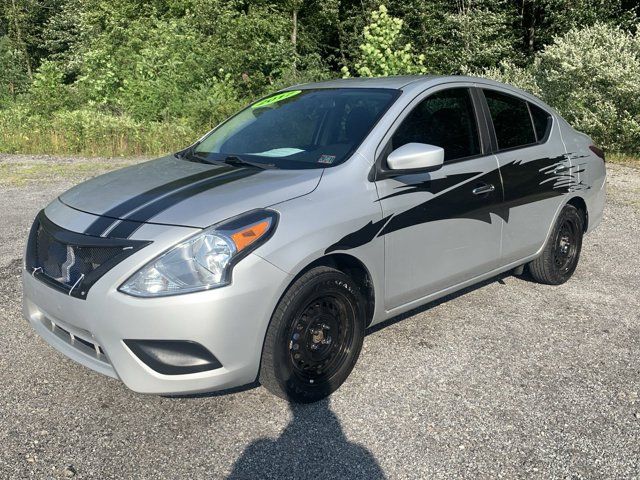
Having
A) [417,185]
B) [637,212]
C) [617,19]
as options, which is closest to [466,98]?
[417,185]

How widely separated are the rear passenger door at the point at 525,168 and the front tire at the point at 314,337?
5.07 feet

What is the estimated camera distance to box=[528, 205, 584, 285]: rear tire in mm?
4965

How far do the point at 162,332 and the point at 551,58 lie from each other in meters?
12.5

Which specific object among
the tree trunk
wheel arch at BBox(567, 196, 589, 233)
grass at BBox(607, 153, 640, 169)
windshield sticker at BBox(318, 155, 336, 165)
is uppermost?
the tree trunk

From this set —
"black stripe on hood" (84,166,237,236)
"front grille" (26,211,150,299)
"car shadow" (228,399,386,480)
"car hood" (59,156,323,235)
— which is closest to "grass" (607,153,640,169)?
"car hood" (59,156,323,235)

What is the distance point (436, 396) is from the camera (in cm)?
343

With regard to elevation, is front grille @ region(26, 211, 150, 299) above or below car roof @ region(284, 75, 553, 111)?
below

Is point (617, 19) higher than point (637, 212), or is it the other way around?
point (617, 19)

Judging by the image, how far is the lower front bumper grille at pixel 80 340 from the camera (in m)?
3.00

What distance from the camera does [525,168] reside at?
449 centimetres

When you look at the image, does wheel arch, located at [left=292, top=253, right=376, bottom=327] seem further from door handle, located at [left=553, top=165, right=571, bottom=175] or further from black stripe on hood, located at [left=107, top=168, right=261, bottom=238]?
door handle, located at [left=553, top=165, right=571, bottom=175]

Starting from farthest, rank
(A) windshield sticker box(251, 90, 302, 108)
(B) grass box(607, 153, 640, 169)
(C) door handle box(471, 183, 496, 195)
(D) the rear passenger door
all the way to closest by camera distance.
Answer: (B) grass box(607, 153, 640, 169), (A) windshield sticker box(251, 90, 302, 108), (D) the rear passenger door, (C) door handle box(471, 183, 496, 195)

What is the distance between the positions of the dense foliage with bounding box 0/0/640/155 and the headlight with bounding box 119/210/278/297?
36.1 feet

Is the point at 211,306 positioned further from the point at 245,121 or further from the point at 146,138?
the point at 146,138
